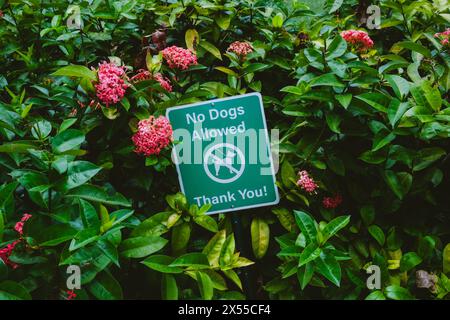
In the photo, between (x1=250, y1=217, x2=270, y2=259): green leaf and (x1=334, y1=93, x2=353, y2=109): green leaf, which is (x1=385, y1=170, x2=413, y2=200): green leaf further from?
(x1=250, y1=217, x2=270, y2=259): green leaf

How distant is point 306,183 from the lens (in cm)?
155

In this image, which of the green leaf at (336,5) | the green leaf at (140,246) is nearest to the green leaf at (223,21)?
the green leaf at (336,5)

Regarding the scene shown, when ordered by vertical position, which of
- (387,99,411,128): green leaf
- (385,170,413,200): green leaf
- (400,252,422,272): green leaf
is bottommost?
(400,252,422,272): green leaf

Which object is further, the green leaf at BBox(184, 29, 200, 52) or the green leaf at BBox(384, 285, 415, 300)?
the green leaf at BBox(184, 29, 200, 52)

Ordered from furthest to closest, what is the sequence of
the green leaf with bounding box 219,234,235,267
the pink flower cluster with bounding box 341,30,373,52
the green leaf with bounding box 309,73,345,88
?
the pink flower cluster with bounding box 341,30,373,52
the green leaf with bounding box 309,73,345,88
the green leaf with bounding box 219,234,235,267

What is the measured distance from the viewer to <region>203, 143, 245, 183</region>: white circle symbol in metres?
1.57

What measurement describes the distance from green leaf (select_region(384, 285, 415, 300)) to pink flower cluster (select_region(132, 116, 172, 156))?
845 millimetres

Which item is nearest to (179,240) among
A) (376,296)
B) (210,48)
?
(376,296)

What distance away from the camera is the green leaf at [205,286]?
1236 millimetres

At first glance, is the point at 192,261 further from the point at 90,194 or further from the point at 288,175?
the point at 288,175

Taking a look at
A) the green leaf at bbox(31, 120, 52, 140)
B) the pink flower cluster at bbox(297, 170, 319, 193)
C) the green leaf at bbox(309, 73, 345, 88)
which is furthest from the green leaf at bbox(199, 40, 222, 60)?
the green leaf at bbox(31, 120, 52, 140)

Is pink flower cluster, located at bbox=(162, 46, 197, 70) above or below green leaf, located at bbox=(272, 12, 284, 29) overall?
below
